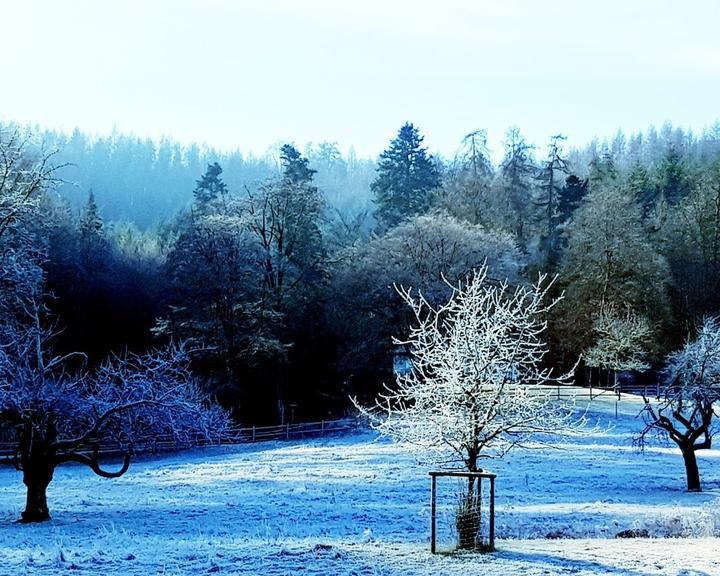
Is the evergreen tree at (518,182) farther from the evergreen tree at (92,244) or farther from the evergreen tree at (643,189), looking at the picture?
the evergreen tree at (92,244)

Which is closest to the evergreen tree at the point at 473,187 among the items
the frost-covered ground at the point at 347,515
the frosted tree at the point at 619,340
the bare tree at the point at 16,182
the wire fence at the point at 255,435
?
the frosted tree at the point at 619,340

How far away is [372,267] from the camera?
42656 mm

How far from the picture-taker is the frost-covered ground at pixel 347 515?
1036 centimetres

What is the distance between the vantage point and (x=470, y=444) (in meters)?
12.4

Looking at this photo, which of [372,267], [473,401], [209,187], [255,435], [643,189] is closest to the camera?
[473,401]

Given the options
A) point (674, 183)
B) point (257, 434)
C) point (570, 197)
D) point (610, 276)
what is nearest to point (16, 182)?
point (257, 434)

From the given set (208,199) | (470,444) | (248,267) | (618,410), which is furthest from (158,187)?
(470,444)

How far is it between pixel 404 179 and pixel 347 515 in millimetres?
47262

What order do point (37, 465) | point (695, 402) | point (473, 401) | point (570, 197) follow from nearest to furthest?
1. point (473, 401)
2. point (37, 465)
3. point (695, 402)
4. point (570, 197)

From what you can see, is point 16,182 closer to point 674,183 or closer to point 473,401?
point 473,401

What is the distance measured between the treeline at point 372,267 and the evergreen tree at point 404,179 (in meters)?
0.15

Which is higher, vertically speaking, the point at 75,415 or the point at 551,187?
the point at 551,187

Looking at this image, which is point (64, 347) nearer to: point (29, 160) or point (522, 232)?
point (29, 160)

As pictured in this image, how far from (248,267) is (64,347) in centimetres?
1405
